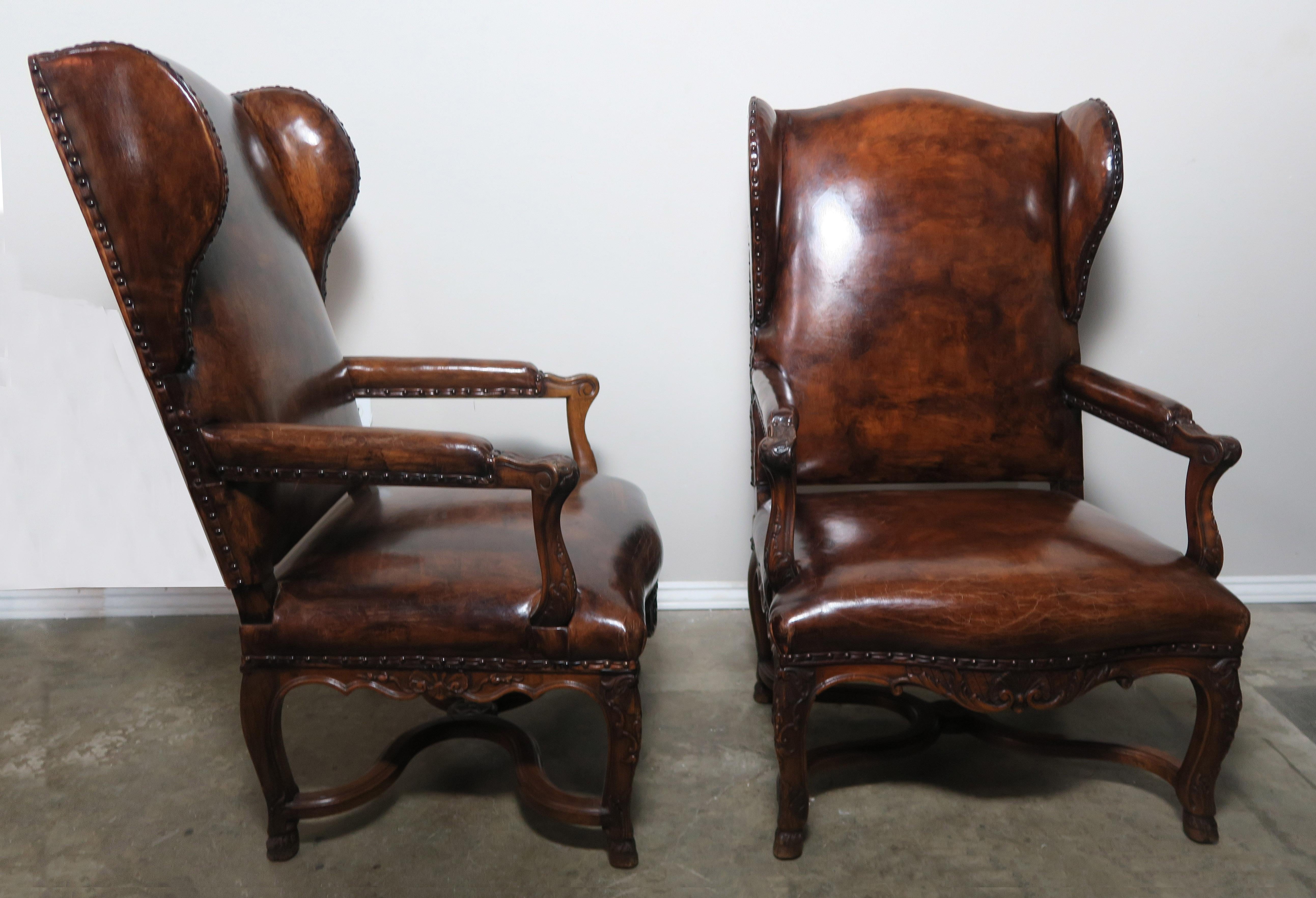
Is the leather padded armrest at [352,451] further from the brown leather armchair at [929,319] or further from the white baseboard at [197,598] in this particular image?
the white baseboard at [197,598]

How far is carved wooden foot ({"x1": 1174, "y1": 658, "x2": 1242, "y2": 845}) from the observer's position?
1577mm

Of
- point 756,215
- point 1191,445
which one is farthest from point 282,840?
point 1191,445

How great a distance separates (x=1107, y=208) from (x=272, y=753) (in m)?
1.81

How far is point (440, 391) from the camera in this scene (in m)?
1.92

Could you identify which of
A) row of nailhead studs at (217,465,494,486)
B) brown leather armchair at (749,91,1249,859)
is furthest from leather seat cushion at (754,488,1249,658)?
row of nailhead studs at (217,465,494,486)

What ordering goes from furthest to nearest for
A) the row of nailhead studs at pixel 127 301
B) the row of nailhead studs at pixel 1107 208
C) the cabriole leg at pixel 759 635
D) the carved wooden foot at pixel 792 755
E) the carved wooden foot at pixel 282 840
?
1. the cabriole leg at pixel 759 635
2. the row of nailhead studs at pixel 1107 208
3. the carved wooden foot at pixel 282 840
4. the carved wooden foot at pixel 792 755
5. the row of nailhead studs at pixel 127 301

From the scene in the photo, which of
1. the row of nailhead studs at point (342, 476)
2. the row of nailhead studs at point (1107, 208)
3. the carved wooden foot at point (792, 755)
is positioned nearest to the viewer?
the row of nailhead studs at point (342, 476)

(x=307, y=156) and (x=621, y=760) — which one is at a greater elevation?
(x=307, y=156)

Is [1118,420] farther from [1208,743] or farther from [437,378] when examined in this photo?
[437,378]

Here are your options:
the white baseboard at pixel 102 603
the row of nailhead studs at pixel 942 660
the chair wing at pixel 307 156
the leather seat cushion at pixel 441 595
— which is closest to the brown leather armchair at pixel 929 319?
the row of nailhead studs at pixel 942 660

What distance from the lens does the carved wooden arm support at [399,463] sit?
141cm

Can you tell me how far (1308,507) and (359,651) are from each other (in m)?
2.44

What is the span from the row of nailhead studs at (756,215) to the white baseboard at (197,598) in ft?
2.99

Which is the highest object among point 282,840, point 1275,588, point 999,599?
point 999,599
